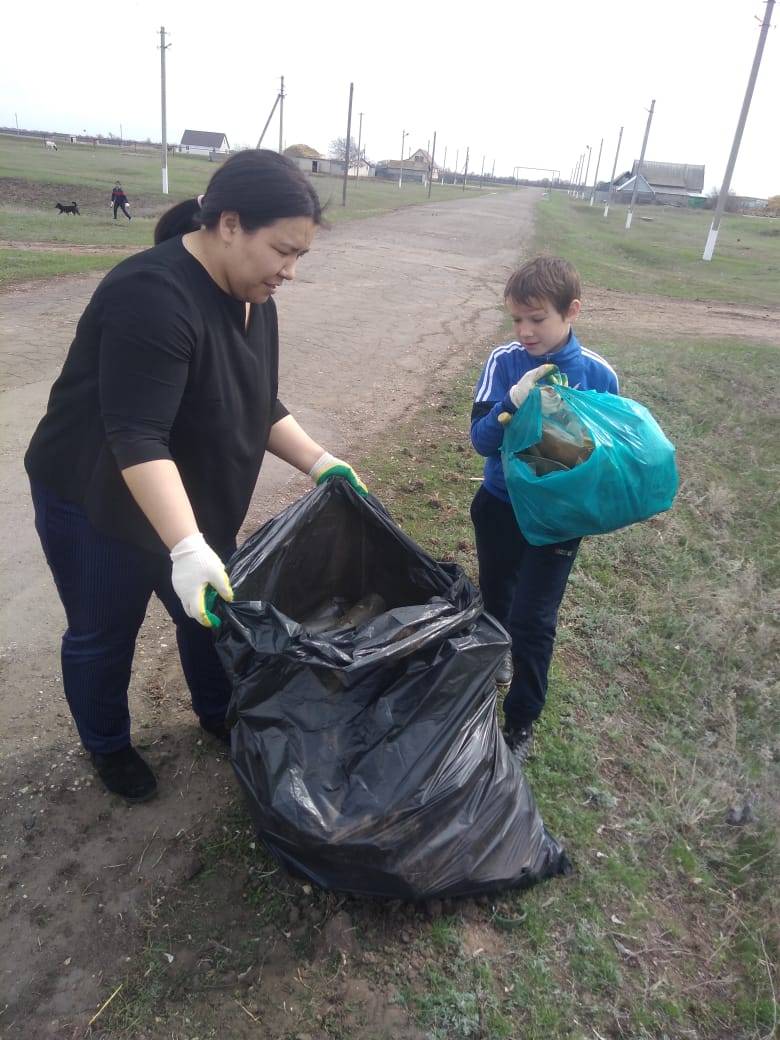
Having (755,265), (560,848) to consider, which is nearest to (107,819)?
(560,848)

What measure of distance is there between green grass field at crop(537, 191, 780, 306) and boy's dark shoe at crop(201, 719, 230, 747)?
569 inches

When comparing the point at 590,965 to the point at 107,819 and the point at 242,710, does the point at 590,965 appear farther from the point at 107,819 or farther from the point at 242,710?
the point at 107,819

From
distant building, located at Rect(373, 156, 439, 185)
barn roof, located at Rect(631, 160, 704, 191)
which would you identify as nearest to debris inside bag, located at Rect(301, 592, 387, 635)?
barn roof, located at Rect(631, 160, 704, 191)

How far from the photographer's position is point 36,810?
2.04m

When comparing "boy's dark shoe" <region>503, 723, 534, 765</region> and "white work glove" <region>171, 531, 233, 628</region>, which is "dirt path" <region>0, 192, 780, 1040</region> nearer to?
"white work glove" <region>171, 531, 233, 628</region>

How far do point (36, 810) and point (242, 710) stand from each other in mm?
881

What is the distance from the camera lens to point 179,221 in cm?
172

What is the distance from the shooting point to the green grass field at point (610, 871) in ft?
5.50

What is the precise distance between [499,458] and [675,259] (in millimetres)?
22244

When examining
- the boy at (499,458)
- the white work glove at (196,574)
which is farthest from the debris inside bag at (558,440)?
the white work glove at (196,574)

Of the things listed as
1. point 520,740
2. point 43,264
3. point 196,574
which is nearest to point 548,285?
point 196,574

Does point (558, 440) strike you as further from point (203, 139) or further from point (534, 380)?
point (203, 139)

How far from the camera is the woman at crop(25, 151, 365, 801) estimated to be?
148 centimetres

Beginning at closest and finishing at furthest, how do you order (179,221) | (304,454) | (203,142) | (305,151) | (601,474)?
(179,221) → (601,474) → (304,454) → (305,151) → (203,142)
